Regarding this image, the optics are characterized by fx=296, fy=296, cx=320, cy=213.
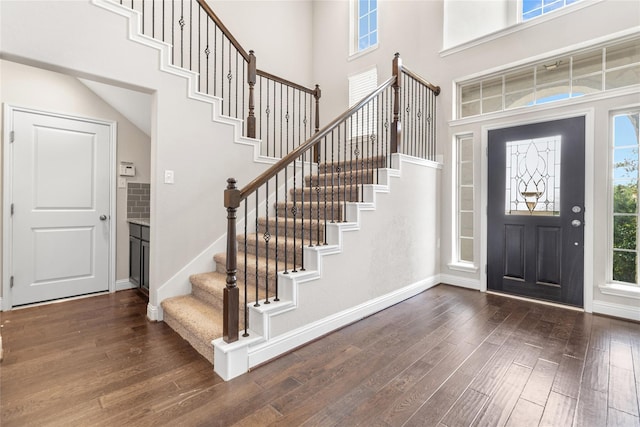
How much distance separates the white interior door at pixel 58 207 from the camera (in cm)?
314

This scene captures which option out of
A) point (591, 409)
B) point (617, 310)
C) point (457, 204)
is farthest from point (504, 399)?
point (457, 204)

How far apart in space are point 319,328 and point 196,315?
1010 mm

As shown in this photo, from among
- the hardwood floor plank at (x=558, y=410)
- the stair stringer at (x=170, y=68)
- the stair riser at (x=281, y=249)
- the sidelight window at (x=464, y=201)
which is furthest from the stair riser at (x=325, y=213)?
the sidelight window at (x=464, y=201)

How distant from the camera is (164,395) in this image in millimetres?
1692

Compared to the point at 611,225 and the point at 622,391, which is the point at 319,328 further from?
the point at 611,225

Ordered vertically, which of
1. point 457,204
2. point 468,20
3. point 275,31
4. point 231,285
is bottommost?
point 231,285

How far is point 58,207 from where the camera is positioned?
336 cm

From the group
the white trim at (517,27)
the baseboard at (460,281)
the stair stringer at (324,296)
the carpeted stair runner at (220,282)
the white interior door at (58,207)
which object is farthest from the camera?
the baseboard at (460,281)

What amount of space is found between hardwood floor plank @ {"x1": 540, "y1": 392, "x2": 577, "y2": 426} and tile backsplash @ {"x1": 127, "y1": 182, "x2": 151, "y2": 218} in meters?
4.47

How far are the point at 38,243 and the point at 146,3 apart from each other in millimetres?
3025

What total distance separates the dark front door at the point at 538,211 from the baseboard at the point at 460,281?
144mm

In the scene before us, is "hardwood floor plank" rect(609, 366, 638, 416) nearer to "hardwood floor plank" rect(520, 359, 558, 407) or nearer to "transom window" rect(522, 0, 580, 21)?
"hardwood floor plank" rect(520, 359, 558, 407)

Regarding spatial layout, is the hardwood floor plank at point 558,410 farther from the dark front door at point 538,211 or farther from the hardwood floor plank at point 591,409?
the dark front door at point 538,211

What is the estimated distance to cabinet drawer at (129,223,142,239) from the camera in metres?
3.54
